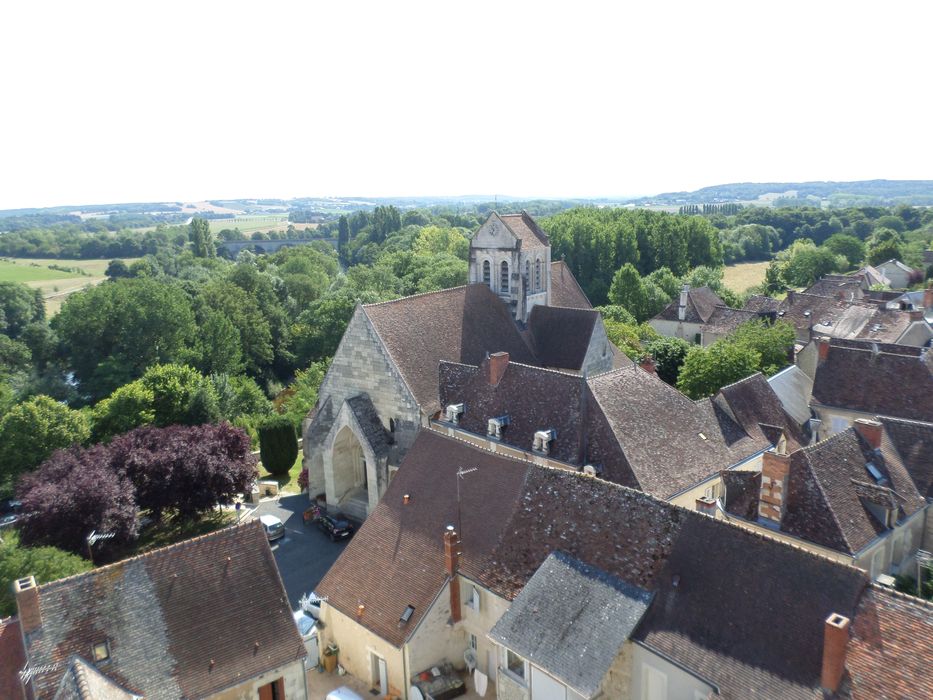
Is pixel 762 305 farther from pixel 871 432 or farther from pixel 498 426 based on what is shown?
pixel 498 426

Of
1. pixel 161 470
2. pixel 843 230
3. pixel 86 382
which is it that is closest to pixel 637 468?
pixel 161 470

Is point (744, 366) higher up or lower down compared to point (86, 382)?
higher up

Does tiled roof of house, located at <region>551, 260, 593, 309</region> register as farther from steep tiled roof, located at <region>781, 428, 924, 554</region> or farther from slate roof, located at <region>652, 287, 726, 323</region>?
slate roof, located at <region>652, 287, 726, 323</region>

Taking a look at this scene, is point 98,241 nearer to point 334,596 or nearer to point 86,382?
point 86,382

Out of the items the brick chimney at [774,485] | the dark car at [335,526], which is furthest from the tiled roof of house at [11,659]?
the brick chimney at [774,485]

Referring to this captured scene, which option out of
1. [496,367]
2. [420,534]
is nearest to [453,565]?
[420,534]

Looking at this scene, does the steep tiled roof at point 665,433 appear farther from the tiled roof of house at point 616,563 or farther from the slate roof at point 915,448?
the tiled roof of house at point 616,563
